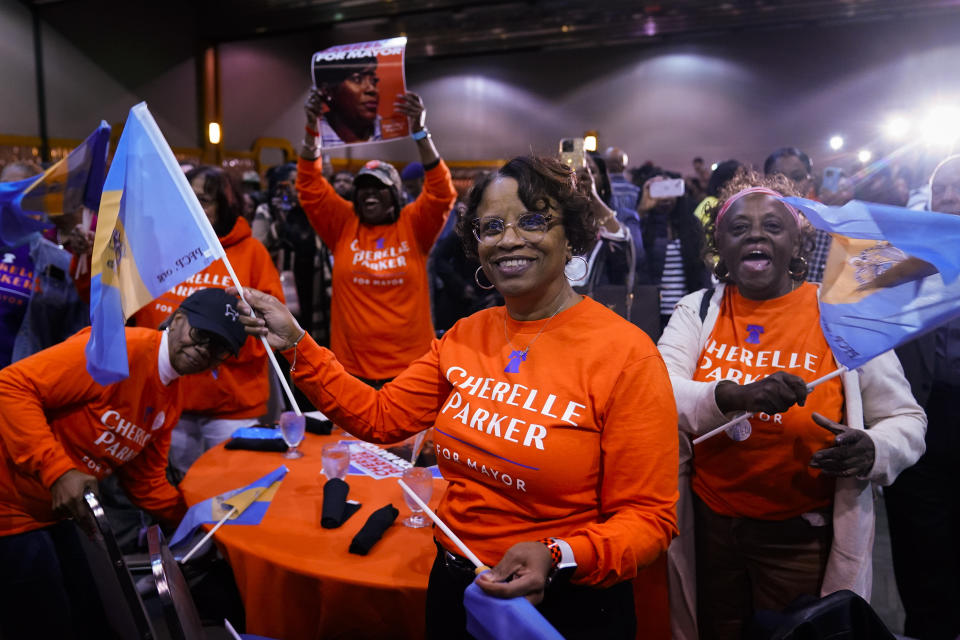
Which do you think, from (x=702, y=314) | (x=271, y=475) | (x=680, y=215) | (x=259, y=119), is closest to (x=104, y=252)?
(x=271, y=475)

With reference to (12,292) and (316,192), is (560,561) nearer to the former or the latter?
(316,192)

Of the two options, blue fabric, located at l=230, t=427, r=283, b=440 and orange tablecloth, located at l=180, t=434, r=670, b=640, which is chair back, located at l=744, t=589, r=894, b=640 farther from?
blue fabric, located at l=230, t=427, r=283, b=440

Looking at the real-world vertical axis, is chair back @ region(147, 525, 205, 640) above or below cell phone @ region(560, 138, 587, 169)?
below

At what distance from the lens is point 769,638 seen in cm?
115

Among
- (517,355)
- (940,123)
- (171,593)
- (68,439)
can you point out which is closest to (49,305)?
(68,439)

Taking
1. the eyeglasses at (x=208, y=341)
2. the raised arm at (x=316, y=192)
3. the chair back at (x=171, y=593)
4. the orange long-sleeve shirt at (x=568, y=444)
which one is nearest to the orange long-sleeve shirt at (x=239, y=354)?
the raised arm at (x=316, y=192)

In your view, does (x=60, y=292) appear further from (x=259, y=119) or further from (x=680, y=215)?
(x=259, y=119)

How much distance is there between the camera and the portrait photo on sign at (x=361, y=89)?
9.55 ft

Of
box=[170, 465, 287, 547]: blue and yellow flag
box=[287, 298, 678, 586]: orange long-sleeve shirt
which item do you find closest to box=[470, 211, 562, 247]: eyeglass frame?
box=[287, 298, 678, 586]: orange long-sleeve shirt

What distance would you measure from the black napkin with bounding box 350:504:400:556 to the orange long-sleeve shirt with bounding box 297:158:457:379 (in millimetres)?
1373

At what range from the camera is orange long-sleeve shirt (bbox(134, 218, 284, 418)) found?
2.94 metres

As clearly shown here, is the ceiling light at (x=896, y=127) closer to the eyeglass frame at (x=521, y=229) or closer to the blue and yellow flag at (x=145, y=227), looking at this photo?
the eyeglass frame at (x=521, y=229)

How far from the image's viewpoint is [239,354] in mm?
2834

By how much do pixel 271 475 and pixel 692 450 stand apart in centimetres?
136
